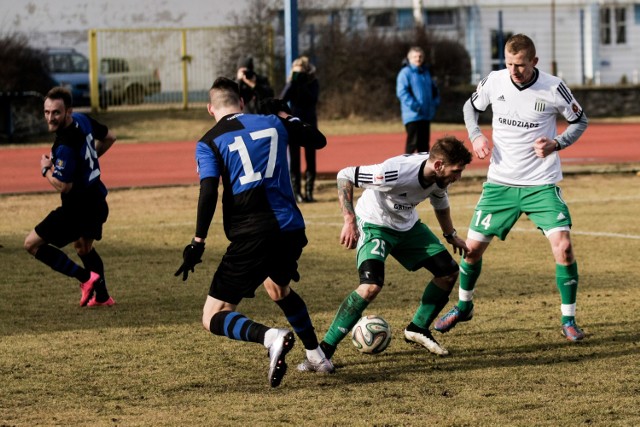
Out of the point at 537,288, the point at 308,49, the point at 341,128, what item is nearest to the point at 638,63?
the point at 308,49

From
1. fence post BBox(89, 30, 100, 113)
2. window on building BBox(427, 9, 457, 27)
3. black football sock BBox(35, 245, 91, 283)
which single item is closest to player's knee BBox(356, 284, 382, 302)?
black football sock BBox(35, 245, 91, 283)

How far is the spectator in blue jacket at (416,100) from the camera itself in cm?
1742

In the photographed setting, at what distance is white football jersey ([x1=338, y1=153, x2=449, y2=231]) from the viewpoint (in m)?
7.36

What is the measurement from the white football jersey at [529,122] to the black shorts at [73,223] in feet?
11.0

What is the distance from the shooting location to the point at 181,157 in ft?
79.8

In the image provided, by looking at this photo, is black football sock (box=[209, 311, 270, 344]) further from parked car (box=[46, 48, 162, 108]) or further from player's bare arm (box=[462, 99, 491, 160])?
parked car (box=[46, 48, 162, 108])

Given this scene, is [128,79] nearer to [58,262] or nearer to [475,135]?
[58,262]

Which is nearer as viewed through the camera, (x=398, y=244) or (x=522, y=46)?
(x=398, y=244)

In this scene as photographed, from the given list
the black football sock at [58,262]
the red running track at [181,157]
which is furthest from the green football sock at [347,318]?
the red running track at [181,157]

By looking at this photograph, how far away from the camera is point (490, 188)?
8.63 m

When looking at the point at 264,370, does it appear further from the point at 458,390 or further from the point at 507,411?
the point at 507,411

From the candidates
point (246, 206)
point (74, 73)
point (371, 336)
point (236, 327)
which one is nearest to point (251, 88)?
point (371, 336)

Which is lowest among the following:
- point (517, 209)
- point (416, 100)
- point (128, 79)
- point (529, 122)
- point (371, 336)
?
point (371, 336)

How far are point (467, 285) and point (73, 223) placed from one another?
334 cm
